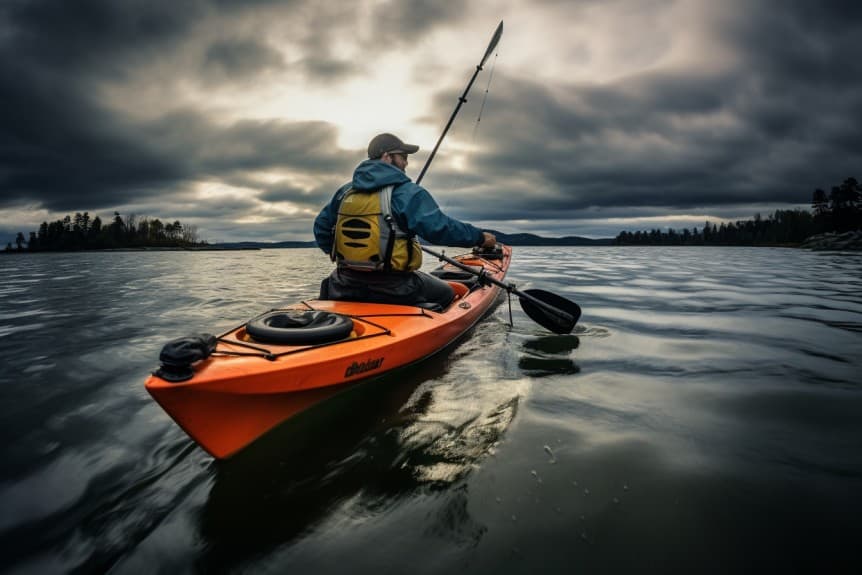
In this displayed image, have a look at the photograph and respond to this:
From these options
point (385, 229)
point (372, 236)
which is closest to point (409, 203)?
point (385, 229)

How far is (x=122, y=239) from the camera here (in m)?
114

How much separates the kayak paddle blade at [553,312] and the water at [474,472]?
76cm

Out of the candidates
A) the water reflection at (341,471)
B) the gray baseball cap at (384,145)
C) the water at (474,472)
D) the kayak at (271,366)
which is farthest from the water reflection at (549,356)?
the gray baseball cap at (384,145)

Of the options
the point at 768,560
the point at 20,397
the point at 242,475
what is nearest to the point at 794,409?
the point at 768,560

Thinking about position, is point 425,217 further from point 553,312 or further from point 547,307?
point 553,312

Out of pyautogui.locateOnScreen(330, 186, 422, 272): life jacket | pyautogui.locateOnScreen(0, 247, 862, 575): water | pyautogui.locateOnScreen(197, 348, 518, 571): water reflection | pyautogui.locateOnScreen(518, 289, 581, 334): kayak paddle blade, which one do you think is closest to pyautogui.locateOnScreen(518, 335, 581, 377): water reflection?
pyautogui.locateOnScreen(0, 247, 862, 575): water

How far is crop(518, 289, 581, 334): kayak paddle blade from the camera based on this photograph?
18.9 feet

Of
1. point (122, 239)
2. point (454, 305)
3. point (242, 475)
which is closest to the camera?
point (242, 475)

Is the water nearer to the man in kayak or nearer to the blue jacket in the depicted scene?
the man in kayak

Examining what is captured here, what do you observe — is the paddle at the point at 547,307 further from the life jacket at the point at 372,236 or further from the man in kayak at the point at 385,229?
the life jacket at the point at 372,236

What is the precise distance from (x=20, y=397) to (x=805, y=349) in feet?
30.1

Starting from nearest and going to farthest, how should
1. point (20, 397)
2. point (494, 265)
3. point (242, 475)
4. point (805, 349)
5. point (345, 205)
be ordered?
1. point (242, 475)
2. point (20, 397)
3. point (345, 205)
4. point (805, 349)
5. point (494, 265)

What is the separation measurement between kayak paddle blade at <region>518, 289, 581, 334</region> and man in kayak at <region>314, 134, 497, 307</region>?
1.70 m

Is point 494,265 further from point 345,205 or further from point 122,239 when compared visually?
point 122,239
